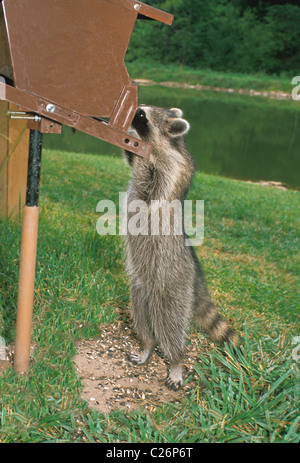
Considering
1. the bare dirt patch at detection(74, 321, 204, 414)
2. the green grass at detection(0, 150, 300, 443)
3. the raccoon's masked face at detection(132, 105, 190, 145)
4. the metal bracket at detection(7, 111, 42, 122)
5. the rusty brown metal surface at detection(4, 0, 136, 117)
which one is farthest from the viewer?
the raccoon's masked face at detection(132, 105, 190, 145)

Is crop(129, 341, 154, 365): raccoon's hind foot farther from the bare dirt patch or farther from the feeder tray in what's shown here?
the feeder tray

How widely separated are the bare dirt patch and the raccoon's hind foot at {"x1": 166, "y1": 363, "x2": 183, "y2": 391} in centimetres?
3

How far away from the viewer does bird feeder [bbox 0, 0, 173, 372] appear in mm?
1915

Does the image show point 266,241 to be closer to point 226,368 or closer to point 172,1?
point 226,368

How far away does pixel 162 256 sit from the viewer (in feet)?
8.93

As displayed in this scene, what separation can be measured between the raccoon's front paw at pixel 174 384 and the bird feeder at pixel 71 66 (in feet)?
4.11

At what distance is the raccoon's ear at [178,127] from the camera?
2609 millimetres

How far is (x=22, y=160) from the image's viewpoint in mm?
3883

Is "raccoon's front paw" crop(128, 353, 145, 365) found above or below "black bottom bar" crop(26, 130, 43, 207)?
below

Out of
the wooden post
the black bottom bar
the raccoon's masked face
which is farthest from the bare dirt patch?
the raccoon's masked face

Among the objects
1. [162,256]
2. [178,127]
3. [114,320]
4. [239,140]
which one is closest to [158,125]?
[178,127]

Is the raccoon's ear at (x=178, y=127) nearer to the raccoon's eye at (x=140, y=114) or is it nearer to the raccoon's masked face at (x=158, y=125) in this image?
the raccoon's masked face at (x=158, y=125)

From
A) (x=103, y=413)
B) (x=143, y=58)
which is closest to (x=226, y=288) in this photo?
(x=103, y=413)

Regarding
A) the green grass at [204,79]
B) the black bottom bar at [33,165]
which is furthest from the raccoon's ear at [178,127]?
the green grass at [204,79]
